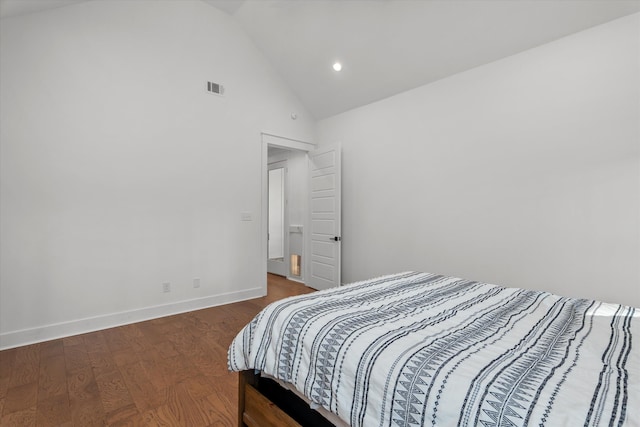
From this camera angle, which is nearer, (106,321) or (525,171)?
(525,171)

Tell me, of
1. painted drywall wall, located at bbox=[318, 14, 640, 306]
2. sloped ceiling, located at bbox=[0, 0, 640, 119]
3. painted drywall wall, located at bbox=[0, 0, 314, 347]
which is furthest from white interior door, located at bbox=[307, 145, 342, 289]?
painted drywall wall, located at bbox=[0, 0, 314, 347]

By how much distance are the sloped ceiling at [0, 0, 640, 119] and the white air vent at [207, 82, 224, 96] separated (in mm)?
923

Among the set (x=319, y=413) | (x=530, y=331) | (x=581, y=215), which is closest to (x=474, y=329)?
(x=530, y=331)

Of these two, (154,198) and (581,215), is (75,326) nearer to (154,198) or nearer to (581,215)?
(154,198)

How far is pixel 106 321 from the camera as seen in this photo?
10.3ft

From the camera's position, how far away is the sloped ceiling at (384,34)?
2.54 m

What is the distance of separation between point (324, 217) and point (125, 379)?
10.0 ft

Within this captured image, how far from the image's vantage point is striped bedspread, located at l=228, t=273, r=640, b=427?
2.61ft

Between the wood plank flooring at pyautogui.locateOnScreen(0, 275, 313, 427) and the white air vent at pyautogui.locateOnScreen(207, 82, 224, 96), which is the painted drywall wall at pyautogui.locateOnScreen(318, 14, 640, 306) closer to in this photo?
the white air vent at pyautogui.locateOnScreen(207, 82, 224, 96)

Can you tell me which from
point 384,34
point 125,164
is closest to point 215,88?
point 125,164

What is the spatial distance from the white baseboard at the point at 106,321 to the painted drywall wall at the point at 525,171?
2.17 m

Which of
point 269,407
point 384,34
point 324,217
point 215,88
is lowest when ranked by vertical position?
point 269,407

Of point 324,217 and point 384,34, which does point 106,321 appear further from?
point 384,34

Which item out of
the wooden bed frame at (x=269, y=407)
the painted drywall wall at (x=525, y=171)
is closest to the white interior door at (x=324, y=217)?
the painted drywall wall at (x=525, y=171)
